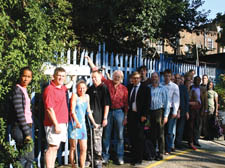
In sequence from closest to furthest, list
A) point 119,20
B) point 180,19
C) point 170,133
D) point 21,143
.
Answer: point 21,143
point 170,133
point 119,20
point 180,19

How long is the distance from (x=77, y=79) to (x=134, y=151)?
1.94 m

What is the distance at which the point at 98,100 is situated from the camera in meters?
5.41

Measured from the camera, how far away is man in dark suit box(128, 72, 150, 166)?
18.9 ft

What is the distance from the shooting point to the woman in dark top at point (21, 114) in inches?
155

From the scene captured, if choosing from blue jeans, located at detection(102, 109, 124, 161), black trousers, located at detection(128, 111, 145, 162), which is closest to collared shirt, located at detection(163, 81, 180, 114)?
black trousers, located at detection(128, 111, 145, 162)

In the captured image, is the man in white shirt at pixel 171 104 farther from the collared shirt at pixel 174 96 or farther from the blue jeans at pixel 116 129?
the blue jeans at pixel 116 129

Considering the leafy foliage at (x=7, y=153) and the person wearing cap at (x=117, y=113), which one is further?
the person wearing cap at (x=117, y=113)

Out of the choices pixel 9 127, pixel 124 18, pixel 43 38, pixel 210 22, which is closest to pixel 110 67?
pixel 43 38

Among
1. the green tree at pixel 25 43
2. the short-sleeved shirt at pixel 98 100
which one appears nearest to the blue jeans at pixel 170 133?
the short-sleeved shirt at pixel 98 100

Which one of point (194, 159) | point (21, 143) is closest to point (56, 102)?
point (21, 143)

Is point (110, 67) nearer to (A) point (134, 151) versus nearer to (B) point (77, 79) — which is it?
(B) point (77, 79)

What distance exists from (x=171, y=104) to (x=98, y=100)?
2.27 metres

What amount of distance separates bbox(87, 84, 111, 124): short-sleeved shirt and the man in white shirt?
6.49 ft

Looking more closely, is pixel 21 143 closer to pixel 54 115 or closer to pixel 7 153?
pixel 7 153
